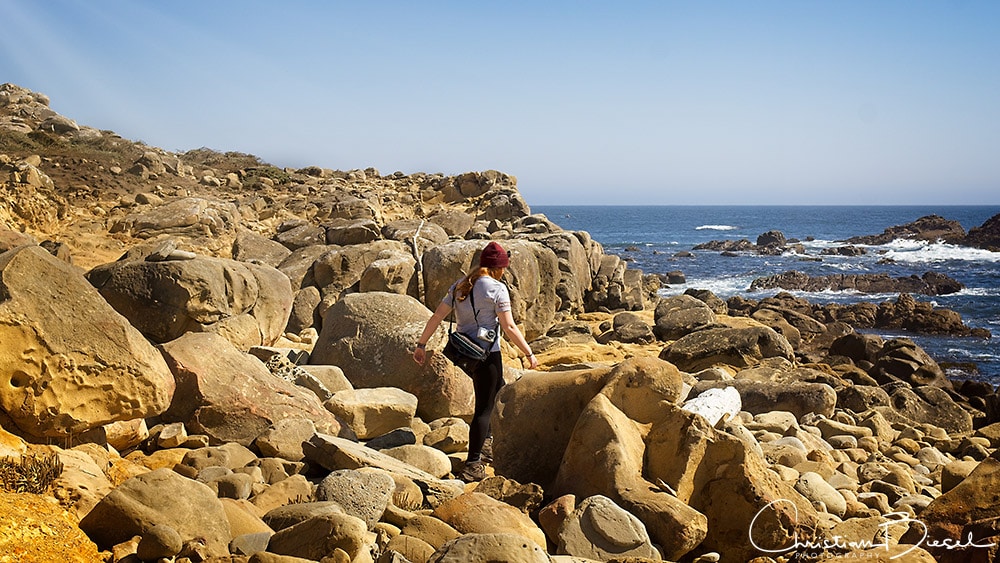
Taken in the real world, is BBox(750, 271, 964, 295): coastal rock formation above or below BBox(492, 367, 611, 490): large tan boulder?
below

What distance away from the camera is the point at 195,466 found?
5.24m

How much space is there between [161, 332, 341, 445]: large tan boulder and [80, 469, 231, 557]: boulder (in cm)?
208

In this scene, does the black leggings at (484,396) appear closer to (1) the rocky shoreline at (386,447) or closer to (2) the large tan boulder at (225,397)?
(1) the rocky shoreline at (386,447)

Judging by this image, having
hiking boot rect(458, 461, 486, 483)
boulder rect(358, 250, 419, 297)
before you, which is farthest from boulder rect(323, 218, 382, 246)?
hiking boot rect(458, 461, 486, 483)

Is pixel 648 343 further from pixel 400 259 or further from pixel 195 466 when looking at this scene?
pixel 195 466

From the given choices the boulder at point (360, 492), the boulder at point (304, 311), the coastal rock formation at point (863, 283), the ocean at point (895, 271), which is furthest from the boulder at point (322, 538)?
the coastal rock formation at point (863, 283)

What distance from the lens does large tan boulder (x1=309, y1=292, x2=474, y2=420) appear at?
308 inches

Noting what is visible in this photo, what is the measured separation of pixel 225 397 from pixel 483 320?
7.13ft

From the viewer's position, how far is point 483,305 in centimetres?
595

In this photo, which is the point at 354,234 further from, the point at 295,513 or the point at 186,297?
the point at 295,513

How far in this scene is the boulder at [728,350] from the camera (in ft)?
48.0

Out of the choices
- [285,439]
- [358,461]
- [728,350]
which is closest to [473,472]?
[358,461]

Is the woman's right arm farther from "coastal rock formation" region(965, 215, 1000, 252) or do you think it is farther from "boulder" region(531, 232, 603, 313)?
"coastal rock formation" region(965, 215, 1000, 252)

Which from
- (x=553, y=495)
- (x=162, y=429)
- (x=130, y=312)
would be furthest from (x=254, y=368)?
(x=130, y=312)
